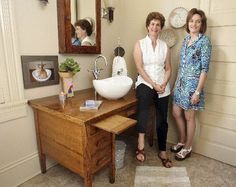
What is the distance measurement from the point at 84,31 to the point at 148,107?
96cm

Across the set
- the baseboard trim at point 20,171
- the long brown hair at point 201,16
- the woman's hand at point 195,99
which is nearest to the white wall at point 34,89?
the baseboard trim at point 20,171

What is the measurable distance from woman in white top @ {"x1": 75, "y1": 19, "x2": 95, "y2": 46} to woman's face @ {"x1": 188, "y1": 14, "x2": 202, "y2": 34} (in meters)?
0.95

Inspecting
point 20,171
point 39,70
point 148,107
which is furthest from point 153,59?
point 20,171

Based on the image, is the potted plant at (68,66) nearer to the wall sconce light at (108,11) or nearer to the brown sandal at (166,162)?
the wall sconce light at (108,11)

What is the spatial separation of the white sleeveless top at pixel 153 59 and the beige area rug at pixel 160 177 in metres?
0.70

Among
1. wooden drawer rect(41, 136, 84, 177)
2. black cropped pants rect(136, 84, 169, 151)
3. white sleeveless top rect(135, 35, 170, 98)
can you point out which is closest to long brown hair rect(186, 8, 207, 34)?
white sleeveless top rect(135, 35, 170, 98)

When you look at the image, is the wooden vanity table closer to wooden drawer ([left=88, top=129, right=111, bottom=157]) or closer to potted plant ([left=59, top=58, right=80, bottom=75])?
wooden drawer ([left=88, top=129, right=111, bottom=157])

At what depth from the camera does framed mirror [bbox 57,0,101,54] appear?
1.72m

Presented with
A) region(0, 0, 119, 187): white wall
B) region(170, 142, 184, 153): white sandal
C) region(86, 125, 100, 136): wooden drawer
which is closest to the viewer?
region(86, 125, 100, 136): wooden drawer

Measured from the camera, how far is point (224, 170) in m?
1.87

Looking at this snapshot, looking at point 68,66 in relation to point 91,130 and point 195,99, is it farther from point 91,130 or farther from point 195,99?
point 195,99

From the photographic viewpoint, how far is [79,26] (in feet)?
6.10

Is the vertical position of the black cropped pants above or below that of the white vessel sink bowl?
below

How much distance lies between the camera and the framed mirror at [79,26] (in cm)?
172
